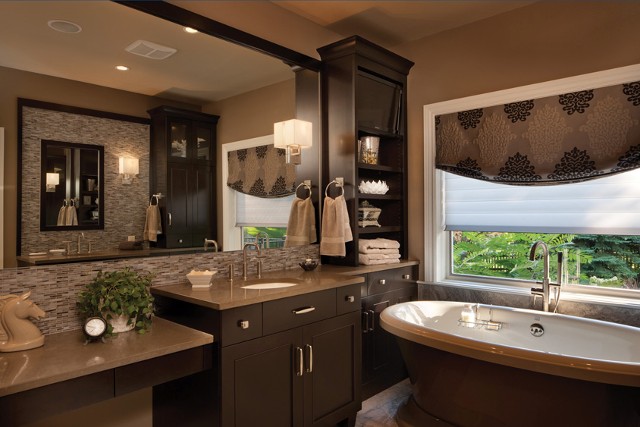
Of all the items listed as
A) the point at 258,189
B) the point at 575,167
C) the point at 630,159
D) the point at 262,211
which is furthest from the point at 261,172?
the point at 630,159

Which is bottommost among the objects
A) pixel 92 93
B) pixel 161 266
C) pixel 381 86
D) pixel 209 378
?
pixel 209 378

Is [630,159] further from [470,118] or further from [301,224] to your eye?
[301,224]

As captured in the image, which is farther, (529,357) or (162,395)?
(162,395)

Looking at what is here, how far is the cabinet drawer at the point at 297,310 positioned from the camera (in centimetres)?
218

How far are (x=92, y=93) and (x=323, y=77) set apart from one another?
5.65ft

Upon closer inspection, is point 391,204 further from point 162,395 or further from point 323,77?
point 162,395

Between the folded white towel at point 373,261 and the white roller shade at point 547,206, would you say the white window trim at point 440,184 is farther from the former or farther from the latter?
the folded white towel at point 373,261

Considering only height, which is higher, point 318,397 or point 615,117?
point 615,117

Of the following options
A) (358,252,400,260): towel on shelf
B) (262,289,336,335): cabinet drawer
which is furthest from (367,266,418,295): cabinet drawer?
(262,289,336,335): cabinet drawer

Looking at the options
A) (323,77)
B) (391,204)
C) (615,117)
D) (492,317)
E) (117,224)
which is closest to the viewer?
(117,224)

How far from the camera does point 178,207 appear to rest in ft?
7.97

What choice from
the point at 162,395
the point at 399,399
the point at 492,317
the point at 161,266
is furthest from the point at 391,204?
the point at 162,395

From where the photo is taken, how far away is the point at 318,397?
2410 millimetres

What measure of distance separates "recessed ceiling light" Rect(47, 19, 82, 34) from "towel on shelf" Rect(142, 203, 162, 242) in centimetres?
89
